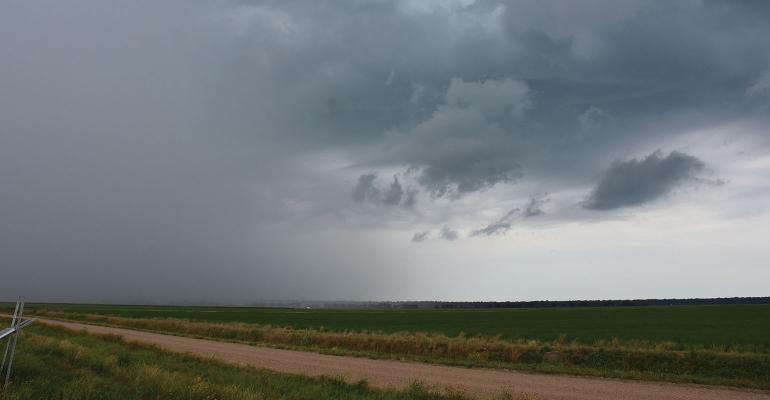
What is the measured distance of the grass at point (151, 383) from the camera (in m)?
12.3

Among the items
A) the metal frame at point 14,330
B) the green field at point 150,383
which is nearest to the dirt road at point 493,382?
the green field at point 150,383

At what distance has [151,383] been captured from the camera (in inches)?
565

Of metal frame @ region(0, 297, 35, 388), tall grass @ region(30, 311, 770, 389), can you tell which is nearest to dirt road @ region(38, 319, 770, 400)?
tall grass @ region(30, 311, 770, 389)

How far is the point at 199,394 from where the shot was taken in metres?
13.0

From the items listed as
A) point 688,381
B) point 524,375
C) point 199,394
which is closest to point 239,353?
point 524,375

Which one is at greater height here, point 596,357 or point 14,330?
point 14,330

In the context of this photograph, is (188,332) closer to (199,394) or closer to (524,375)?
(524,375)

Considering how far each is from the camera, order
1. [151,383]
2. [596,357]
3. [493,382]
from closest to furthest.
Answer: [151,383] < [493,382] < [596,357]

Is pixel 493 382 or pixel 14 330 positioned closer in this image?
pixel 14 330

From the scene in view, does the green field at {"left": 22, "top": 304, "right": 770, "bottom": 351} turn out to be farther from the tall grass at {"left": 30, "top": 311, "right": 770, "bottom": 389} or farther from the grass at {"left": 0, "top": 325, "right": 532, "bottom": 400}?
the grass at {"left": 0, "top": 325, "right": 532, "bottom": 400}

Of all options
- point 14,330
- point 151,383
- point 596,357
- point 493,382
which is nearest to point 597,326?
point 596,357

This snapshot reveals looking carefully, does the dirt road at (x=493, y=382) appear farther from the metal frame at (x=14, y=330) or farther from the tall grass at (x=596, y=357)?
the metal frame at (x=14, y=330)

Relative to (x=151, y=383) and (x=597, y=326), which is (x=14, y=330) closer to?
(x=151, y=383)

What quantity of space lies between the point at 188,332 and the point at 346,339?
24640 millimetres
